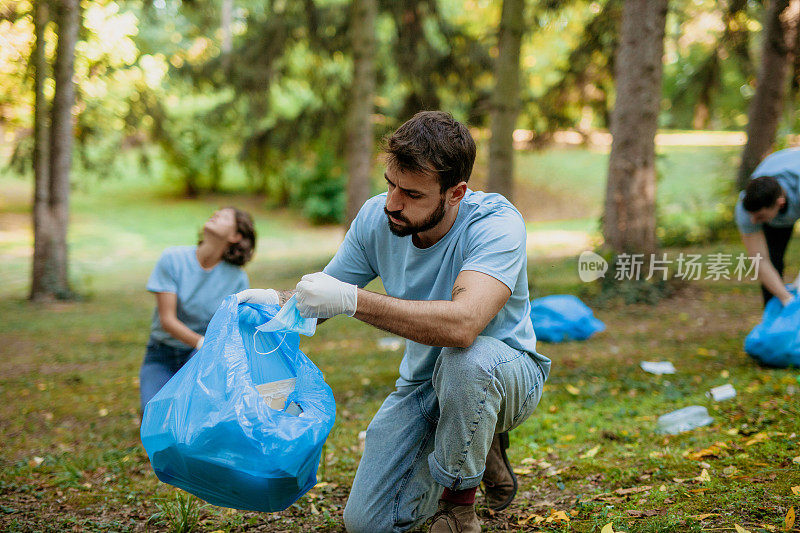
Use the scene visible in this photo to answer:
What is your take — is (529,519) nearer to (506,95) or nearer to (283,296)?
(283,296)

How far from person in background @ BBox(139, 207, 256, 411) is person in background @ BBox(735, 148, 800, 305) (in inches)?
123

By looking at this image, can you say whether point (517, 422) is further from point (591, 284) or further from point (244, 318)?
point (591, 284)

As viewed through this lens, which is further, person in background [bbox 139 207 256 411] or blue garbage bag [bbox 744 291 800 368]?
blue garbage bag [bbox 744 291 800 368]

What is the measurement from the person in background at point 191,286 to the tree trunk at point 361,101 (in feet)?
22.3

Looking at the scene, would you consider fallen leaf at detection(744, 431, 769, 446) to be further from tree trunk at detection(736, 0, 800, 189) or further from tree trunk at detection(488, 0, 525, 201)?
tree trunk at detection(736, 0, 800, 189)

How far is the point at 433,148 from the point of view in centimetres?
218

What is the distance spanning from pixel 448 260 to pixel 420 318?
38 centimetres

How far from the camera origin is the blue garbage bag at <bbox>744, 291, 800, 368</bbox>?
4.18 m

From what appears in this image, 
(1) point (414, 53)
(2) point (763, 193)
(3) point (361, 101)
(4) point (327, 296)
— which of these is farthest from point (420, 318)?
(1) point (414, 53)

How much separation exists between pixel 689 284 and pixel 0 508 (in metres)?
6.97

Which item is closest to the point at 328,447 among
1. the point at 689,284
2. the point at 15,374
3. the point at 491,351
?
the point at 491,351

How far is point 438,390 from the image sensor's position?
2324 millimetres

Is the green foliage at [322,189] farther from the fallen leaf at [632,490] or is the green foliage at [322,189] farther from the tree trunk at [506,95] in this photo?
the fallen leaf at [632,490]

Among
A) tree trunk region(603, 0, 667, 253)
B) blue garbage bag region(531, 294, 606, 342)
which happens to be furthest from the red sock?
tree trunk region(603, 0, 667, 253)
